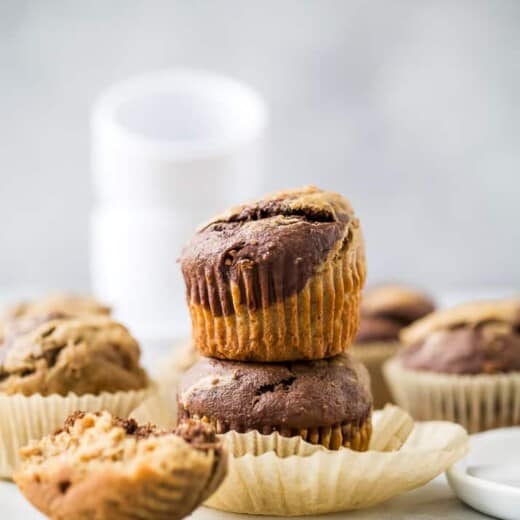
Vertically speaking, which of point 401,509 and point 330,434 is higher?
point 330,434

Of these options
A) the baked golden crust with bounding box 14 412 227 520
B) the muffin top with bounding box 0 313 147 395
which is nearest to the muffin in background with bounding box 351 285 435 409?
the muffin top with bounding box 0 313 147 395

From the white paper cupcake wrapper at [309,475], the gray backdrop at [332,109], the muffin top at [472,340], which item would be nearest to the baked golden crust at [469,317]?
the muffin top at [472,340]

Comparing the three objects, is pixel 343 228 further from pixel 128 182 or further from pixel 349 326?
pixel 128 182

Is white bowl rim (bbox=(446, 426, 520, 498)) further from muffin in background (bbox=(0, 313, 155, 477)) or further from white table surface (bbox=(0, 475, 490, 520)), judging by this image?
muffin in background (bbox=(0, 313, 155, 477))

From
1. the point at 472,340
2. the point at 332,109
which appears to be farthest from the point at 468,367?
the point at 332,109

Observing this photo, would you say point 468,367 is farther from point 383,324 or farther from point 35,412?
point 35,412

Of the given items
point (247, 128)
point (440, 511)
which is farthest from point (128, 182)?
point (440, 511)
